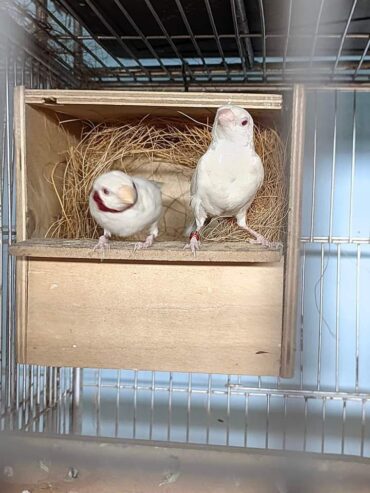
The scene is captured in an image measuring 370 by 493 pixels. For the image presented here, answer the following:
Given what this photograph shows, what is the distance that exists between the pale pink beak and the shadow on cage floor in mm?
510

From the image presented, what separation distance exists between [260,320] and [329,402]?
0.57 m

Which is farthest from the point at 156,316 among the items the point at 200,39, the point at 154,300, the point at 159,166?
the point at 200,39

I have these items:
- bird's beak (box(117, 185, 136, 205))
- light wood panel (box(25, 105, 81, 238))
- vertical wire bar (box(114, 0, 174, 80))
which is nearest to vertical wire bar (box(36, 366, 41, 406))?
light wood panel (box(25, 105, 81, 238))

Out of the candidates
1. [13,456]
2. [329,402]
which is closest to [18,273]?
[13,456]

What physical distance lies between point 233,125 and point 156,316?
314 millimetres

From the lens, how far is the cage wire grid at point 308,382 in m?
1.18

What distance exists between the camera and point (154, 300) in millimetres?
810

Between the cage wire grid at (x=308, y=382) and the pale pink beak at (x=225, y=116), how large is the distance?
39cm

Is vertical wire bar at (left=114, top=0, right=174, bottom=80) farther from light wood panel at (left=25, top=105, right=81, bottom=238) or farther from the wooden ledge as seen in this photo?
the wooden ledge

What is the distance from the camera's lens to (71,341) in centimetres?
82

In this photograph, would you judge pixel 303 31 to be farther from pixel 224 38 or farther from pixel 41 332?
pixel 41 332

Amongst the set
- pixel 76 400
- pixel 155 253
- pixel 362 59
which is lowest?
pixel 76 400

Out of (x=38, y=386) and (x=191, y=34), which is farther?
(x=38, y=386)

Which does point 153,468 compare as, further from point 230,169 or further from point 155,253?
point 230,169
